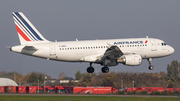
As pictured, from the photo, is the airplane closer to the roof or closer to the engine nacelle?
the engine nacelle

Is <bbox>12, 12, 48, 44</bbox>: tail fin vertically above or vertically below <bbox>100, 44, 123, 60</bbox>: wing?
above

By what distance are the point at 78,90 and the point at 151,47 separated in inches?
916

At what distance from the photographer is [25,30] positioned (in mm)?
52594

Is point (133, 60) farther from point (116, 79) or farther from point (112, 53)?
point (116, 79)

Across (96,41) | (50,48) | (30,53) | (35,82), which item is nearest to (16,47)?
(30,53)

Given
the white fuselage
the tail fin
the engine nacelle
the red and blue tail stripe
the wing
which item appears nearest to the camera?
the wing

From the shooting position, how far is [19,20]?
53062mm

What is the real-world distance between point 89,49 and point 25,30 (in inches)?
460

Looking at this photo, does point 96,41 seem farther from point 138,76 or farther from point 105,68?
point 138,76

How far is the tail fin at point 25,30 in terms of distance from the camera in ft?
170

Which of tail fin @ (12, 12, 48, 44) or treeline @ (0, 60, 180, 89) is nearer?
tail fin @ (12, 12, 48, 44)

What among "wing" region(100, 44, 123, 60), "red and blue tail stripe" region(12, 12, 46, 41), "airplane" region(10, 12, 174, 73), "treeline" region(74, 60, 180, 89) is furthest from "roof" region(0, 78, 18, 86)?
"wing" region(100, 44, 123, 60)

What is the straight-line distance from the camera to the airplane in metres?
49.8

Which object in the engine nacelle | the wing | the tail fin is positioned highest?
the tail fin
